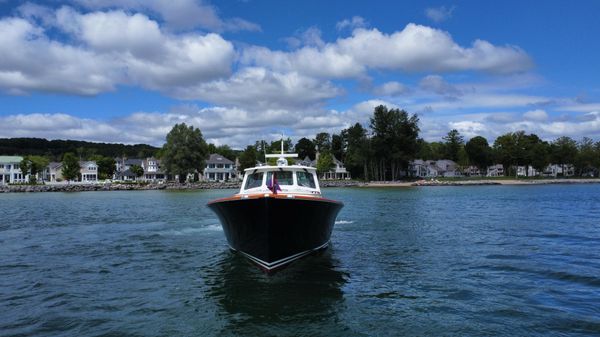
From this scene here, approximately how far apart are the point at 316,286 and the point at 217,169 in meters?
118

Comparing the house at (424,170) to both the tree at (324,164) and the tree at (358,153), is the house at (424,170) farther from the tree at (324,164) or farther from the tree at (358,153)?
the tree at (324,164)

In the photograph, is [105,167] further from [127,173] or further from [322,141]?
[322,141]

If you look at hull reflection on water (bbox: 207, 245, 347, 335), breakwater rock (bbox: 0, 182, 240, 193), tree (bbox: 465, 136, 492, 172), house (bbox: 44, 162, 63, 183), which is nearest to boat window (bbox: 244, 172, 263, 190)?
hull reflection on water (bbox: 207, 245, 347, 335)

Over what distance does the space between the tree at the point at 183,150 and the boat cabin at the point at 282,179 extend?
89305 millimetres

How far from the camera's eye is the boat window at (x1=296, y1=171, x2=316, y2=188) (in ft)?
60.1

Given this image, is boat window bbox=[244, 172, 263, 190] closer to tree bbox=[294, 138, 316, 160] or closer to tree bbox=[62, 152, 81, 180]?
tree bbox=[62, 152, 81, 180]

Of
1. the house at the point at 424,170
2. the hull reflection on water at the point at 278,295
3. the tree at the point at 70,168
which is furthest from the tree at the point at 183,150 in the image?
the hull reflection on water at the point at 278,295

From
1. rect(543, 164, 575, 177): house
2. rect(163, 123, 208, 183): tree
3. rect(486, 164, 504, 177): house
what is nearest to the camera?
rect(163, 123, 208, 183): tree

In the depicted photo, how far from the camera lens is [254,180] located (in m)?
18.6

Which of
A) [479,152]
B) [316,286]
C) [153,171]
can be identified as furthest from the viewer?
[479,152]

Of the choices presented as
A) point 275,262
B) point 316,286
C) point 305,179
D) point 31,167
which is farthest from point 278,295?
point 31,167

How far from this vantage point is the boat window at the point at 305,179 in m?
18.3

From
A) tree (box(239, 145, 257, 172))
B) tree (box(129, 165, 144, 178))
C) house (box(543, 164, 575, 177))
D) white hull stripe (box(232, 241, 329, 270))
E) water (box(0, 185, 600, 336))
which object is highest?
tree (box(239, 145, 257, 172))

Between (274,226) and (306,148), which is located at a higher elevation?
(306,148)
